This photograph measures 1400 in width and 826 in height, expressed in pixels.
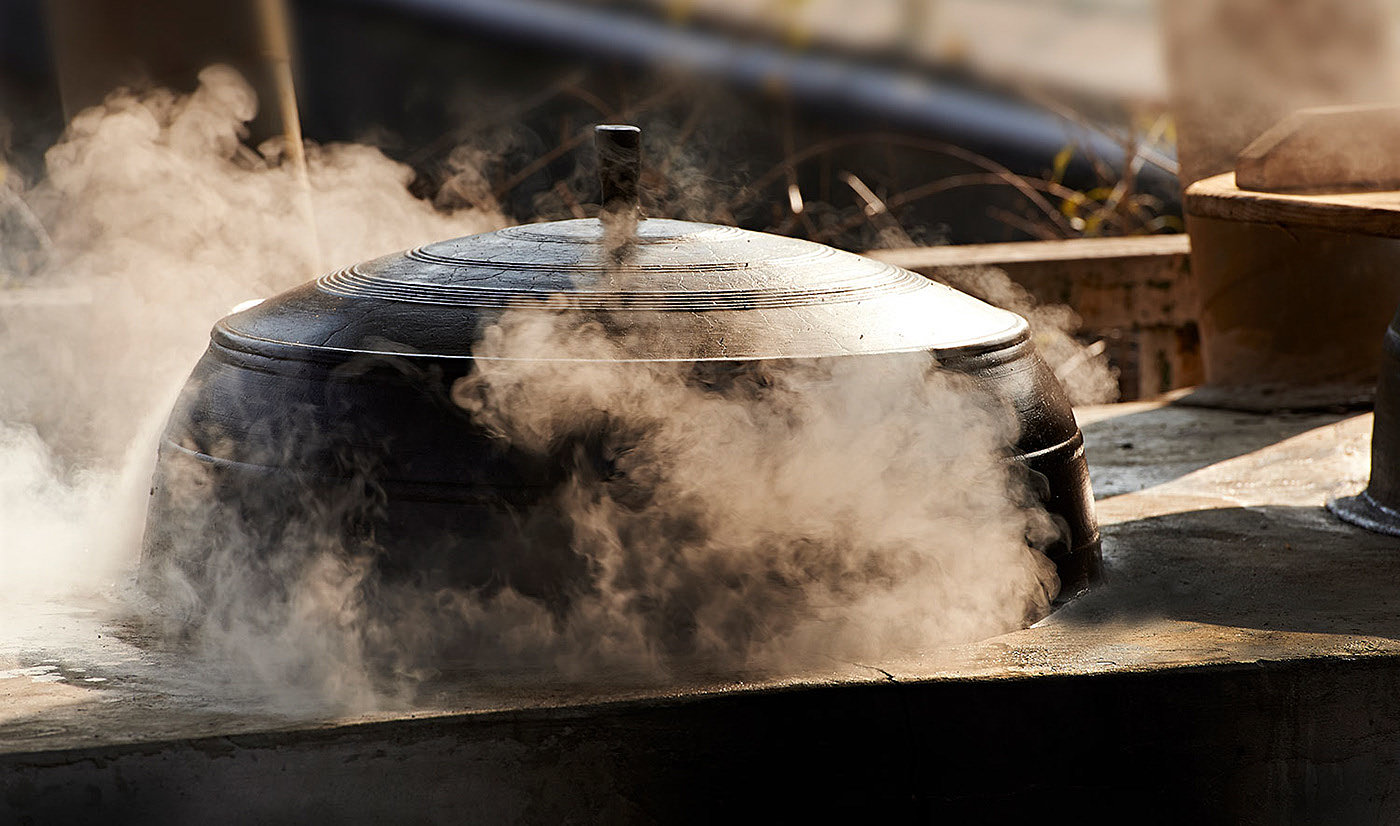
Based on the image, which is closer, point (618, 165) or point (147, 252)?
point (618, 165)

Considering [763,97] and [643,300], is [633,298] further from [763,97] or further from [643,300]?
[763,97]

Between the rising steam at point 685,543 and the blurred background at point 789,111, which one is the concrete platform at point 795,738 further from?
the blurred background at point 789,111

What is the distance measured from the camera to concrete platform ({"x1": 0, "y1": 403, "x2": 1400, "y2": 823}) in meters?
2.62

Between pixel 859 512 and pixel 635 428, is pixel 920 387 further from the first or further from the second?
pixel 635 428

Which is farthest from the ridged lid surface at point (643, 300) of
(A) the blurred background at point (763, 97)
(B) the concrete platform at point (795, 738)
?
(A) the blurred background at point (763, 97)

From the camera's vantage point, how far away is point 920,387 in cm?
325

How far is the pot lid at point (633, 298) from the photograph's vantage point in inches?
126

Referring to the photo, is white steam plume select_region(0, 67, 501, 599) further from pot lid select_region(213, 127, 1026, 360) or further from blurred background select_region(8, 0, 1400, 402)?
blurred background select_region(8, 0, 1400, 402)

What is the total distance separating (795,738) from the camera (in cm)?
280

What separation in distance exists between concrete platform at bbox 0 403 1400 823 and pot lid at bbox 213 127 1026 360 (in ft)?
2.29

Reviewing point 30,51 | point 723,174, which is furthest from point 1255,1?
point 30,51

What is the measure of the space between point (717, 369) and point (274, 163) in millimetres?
2855

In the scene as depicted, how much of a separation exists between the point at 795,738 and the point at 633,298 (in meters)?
1.01

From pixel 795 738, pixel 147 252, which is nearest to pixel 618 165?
pixel 795 738
